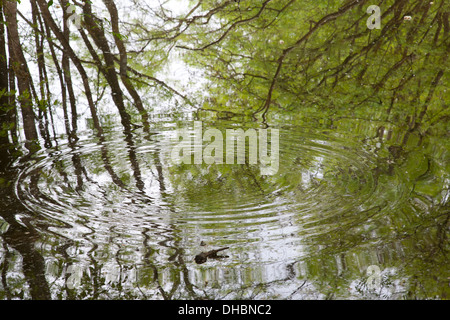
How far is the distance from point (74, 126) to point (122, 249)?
260 cm

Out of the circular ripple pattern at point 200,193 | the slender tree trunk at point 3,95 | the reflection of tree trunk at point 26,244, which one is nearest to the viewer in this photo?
the reflection of tree trunk at point 26,244

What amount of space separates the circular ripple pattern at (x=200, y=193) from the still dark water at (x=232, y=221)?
12 millimetres

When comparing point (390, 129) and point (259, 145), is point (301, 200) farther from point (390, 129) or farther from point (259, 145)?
point (390, 129)

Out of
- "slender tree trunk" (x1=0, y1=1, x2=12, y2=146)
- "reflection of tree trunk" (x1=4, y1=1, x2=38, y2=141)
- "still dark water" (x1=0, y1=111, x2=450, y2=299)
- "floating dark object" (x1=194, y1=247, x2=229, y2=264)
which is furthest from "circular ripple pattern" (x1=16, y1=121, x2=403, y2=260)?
"reflection of tree trunk" (x1=4, y1=1, x2=38, y2=141)

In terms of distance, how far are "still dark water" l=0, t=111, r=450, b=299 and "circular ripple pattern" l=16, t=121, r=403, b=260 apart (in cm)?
1

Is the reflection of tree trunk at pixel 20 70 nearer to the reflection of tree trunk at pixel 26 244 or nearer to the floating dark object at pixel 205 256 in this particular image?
the reflection of tree trunk at pixel 26 244

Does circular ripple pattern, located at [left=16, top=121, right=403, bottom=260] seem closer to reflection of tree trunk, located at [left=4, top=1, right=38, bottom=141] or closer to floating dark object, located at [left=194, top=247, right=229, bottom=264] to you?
floating dark object, located at [left=194, top=247, right=229, bottom=264]

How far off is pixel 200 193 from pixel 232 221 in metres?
0.53

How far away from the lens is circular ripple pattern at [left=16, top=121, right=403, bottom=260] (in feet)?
Answer: 9.46

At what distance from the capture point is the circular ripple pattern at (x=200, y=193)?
2885 millimetres

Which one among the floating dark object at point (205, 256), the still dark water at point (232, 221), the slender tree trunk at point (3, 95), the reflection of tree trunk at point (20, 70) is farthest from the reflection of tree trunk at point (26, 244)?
the reflection of tree trunk at point (20, 70)

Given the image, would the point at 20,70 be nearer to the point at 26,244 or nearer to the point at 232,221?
the point at 26,244

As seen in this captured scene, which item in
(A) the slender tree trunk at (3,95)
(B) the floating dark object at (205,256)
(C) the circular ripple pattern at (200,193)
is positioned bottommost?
(B) the floating dark object at (205,256)

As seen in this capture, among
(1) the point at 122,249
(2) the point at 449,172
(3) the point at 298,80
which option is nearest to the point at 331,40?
(3) the point at 298,80
